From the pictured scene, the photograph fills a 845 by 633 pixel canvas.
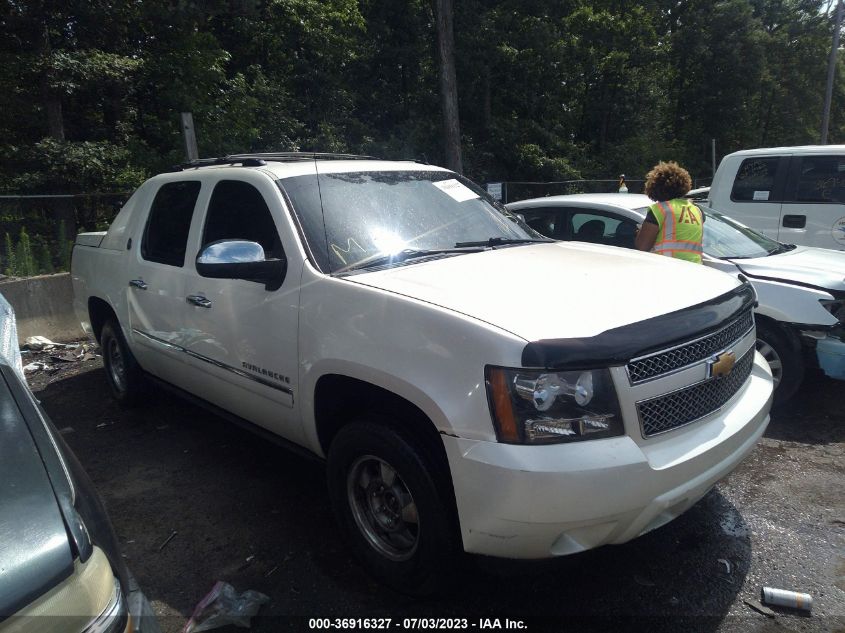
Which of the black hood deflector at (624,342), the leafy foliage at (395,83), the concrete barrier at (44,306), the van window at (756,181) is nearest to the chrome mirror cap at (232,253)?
the black hood deflector at (624,342)

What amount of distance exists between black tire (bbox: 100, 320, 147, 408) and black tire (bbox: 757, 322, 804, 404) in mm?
4962

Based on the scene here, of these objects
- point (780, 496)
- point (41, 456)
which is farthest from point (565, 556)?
point (780, 496)

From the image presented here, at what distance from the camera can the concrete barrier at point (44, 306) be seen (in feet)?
24.1

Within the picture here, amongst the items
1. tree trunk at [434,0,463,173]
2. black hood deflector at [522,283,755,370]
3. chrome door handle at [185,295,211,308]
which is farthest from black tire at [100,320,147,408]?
tree trunk at [434,0,463,173]

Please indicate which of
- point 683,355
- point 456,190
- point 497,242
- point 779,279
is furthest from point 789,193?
point 683,355

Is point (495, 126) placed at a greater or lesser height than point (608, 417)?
greater

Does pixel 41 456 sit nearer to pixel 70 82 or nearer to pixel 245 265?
pixel 245 265

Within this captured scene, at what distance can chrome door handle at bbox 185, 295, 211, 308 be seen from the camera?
362cm

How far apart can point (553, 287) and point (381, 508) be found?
1262 millimetres

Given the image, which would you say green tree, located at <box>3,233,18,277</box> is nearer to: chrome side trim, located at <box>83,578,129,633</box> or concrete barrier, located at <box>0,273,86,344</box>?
concrete barrier, located at <box>0,273,86,344</box>

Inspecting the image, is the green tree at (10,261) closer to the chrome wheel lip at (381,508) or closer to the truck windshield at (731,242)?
the chrome wheel lip at (381,508)

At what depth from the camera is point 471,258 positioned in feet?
10.1

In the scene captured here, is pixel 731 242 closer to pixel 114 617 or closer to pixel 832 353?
pixel 832 353

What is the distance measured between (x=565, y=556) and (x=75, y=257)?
17.3ft
